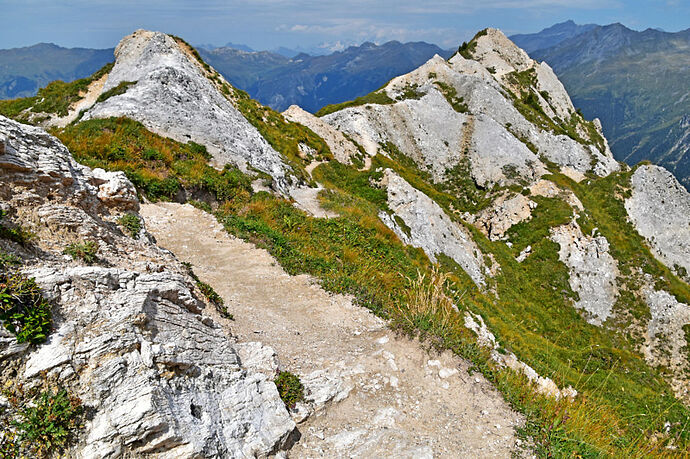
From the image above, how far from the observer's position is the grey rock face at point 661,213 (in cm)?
4876

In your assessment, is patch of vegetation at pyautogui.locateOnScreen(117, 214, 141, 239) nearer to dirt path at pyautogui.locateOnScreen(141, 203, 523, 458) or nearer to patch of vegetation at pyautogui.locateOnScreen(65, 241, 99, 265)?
dirt path at pyautogui.locateOnScreen(141, 203, 523, 458)

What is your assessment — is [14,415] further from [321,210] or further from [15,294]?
[321,210]

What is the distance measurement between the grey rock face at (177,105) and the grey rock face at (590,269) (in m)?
32.1

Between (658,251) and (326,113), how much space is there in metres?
55.9

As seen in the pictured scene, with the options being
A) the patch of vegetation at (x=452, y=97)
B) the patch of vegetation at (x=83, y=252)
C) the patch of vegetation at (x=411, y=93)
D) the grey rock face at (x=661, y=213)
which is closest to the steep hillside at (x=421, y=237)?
the grey rock face at (x=661, y=213)

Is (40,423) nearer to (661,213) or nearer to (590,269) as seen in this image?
(590,269)

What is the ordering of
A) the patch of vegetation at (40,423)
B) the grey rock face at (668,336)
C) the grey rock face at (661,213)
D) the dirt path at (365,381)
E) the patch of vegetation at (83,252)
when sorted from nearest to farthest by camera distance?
1. the patch of vegetation at (40,423)
2. the dirt path at (365,381)
3. the patch of vegetation at (83,252)
4. the grey rock face at (668,336)
5. the grey rock face at (661,213)

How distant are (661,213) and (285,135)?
5316 cm

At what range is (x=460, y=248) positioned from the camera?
119ft

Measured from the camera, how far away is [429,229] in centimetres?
3528

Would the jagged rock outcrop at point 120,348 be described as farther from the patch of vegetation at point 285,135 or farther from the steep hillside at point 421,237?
the patch of vegetation at point 285,135

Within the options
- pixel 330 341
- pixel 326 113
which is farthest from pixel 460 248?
pixel 326 113

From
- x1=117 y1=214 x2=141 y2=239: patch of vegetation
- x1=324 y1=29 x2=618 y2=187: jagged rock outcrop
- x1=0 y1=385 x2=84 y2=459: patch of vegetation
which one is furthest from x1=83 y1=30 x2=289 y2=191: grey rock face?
x1=324 y1=29 x2=618 y2=187: jagged rock outcrop

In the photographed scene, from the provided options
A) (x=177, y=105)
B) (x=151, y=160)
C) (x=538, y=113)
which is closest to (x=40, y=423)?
(x=151, y=160)
